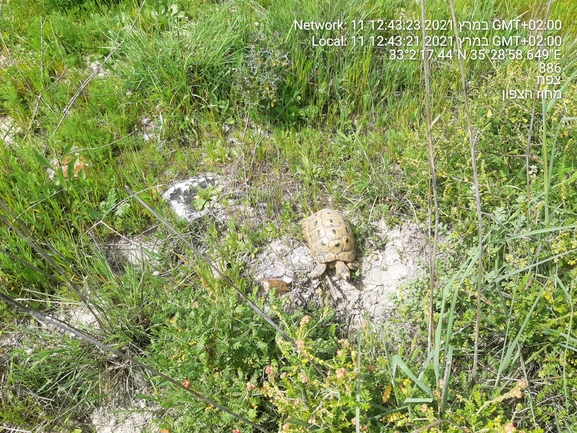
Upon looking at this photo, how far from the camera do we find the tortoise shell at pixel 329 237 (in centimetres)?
284

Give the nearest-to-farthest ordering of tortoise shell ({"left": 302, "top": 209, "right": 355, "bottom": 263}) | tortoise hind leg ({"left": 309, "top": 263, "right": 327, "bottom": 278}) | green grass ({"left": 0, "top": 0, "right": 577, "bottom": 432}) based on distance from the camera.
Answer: green grass ({"left": 0, "top": 0, "right": 577, "bottom": 432}) → tortoise shell ({"left": 302, "top": 209, "right": 355, "bottom": 263}) → tortoise hind leg ({"left": 309, "top": 263, "right": 327, "bottom": 278})

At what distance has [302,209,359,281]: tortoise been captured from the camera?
2.85m

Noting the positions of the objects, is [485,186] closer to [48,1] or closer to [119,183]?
[119,183]

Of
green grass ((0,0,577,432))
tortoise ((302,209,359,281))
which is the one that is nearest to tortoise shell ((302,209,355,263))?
tortoise ((302,209,359,281))

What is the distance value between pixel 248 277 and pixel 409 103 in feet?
6.67

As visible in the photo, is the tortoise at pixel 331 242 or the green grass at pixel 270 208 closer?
the green grass at pixel 270 208

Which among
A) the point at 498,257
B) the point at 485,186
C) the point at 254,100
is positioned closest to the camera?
the point at 498,257

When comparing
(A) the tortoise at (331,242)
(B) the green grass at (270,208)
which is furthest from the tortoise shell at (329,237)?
(B) the green grass at (270,208)

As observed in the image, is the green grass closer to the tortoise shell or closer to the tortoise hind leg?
the tortoise shell

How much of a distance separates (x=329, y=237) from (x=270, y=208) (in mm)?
631

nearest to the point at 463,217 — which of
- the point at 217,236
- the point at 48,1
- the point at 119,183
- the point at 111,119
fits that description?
the point at 217,236

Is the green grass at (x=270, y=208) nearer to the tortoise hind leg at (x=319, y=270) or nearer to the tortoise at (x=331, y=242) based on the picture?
the tortoise at (x=331, y=242)

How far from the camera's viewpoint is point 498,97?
10.3 ft

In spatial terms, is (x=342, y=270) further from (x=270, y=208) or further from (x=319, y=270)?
(x=270, y=208)
